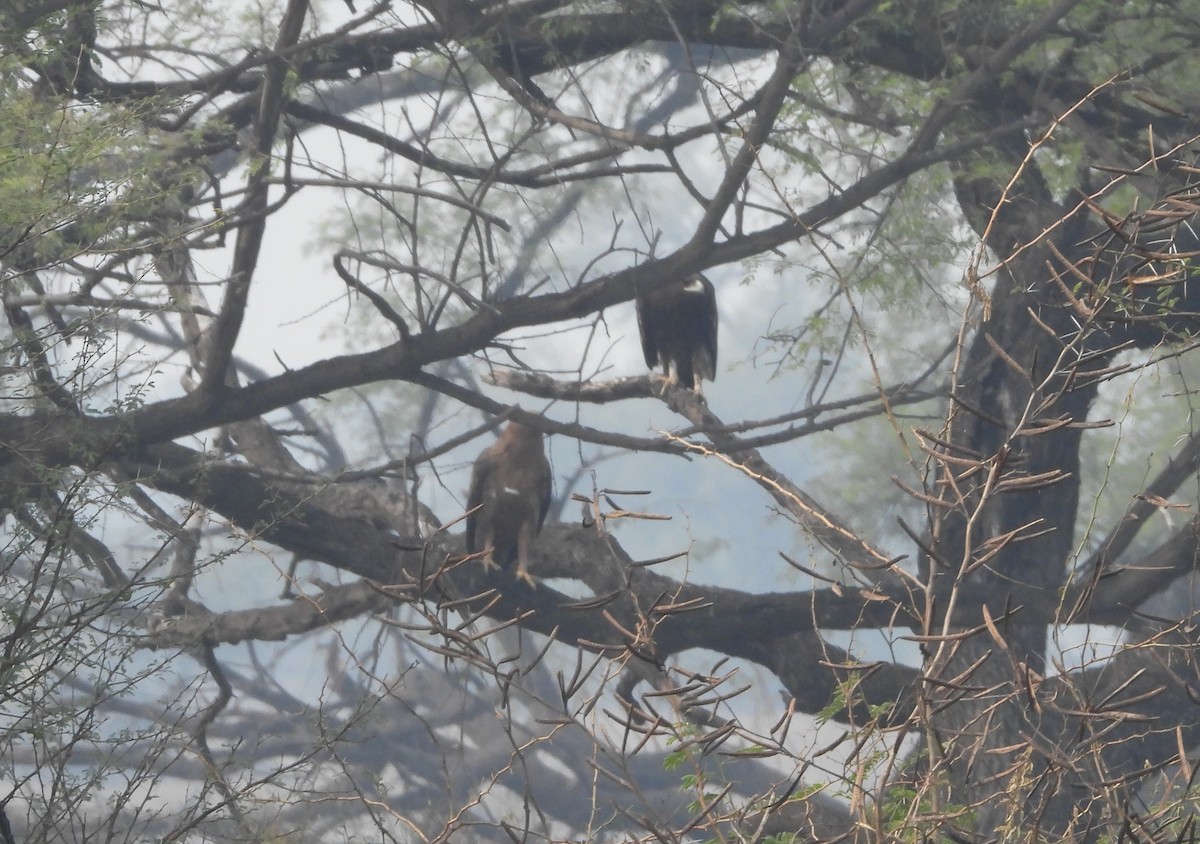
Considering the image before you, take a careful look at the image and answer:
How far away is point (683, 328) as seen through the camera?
574 cm

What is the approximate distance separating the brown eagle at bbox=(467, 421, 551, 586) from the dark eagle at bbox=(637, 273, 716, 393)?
0.80 metres

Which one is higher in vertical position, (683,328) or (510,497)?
(683,328)

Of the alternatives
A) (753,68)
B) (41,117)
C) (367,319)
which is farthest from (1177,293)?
(367,319)

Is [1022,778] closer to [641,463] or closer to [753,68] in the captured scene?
[753,68]

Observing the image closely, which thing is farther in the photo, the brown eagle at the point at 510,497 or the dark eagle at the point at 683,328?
the dark eagle at the point at 683,328

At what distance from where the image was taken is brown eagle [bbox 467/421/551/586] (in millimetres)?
4949

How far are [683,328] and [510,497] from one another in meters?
1.29

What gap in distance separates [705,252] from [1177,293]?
186 centimetres

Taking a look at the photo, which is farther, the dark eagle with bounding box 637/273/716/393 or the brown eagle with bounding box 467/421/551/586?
the dark eagle with bounding box 637/273/716/393

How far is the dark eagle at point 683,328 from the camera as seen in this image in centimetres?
568

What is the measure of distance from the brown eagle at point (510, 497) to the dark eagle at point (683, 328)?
2.62 ft

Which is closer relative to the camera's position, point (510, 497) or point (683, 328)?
point (510, 497)

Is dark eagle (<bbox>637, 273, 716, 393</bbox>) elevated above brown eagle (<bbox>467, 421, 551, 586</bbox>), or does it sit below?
above

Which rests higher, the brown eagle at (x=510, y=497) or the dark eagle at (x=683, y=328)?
the dark eagle at (x=683, y=328)
